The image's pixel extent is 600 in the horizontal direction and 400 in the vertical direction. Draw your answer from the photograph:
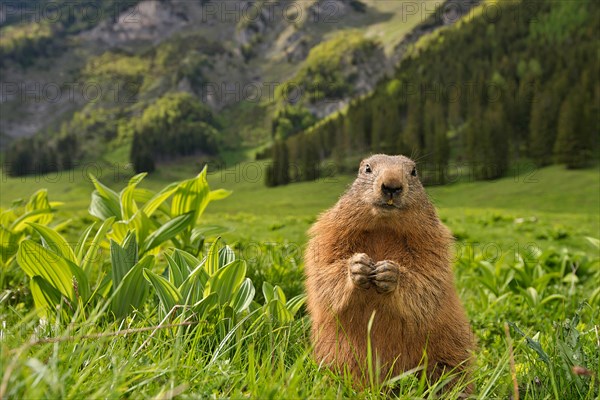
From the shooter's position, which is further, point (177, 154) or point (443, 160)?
point (177, 154)

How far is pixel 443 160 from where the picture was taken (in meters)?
57.5

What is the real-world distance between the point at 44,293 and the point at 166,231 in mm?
1309

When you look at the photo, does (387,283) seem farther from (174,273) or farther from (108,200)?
(108,200)

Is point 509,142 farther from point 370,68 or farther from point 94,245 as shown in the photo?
point 370,68

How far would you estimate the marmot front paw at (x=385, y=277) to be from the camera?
122 inches

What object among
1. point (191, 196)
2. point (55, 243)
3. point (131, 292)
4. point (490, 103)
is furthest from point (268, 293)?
point (490, 103)

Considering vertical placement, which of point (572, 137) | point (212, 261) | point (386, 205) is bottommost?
point (212, 261)

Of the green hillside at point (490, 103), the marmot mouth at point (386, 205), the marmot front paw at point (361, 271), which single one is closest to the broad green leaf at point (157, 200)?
the marmot mouth at point (386, 205)

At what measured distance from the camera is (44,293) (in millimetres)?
4164

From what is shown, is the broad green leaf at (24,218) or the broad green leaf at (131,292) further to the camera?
the broad green leaf at (24,218)

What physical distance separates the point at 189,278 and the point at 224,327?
50 cm

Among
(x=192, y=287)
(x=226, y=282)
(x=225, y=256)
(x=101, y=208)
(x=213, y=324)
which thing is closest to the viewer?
(x=213, y=324)

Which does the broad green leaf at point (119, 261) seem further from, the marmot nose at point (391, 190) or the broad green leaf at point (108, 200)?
the marmot nose at point (391, 190)

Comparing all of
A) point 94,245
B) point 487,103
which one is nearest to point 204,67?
point 487,103
